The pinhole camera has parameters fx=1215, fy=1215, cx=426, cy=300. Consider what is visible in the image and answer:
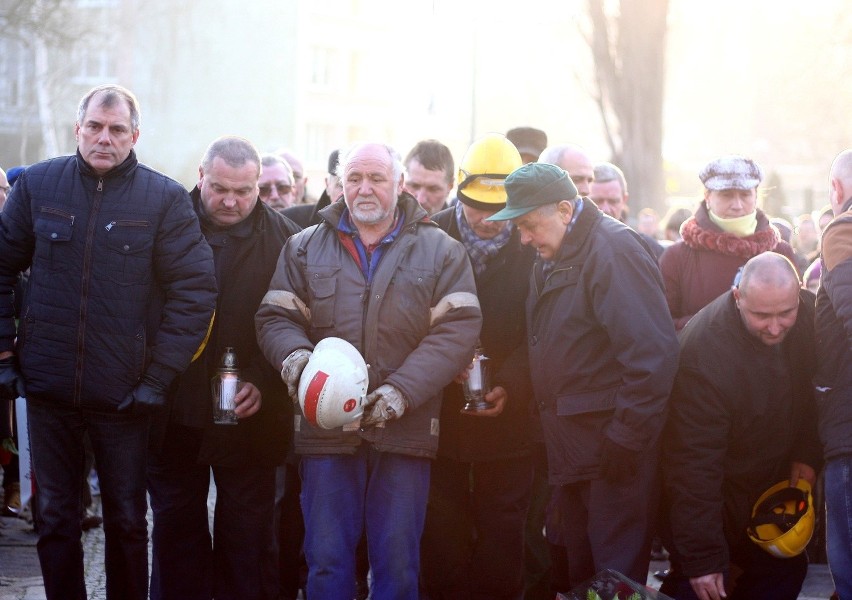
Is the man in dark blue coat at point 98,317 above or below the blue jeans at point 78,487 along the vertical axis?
above

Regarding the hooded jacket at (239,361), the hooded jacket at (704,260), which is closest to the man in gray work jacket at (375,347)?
the hooded jacket at (239,361)

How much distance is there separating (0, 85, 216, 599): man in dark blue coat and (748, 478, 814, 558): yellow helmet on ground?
8.67 feet

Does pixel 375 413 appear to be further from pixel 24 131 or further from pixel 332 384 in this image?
pixel 24 131

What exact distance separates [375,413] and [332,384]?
264 millimetres

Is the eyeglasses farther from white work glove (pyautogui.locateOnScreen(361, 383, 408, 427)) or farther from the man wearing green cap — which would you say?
white work glove (pyautogui.locateOnScreen(361, 383, 408, 427))

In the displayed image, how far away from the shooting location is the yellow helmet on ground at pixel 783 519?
530 centimetres

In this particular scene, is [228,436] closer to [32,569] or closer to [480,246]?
[480,246]

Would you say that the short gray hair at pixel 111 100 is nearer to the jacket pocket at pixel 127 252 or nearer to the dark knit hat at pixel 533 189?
the jacket pocket at pixel 127 252

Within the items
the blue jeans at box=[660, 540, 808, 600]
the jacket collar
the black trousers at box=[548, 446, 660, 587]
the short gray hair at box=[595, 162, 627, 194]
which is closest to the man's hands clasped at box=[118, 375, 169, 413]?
the jacket collar

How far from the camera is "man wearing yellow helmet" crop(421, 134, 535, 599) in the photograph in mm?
5938

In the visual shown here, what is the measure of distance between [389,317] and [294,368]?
0.50m

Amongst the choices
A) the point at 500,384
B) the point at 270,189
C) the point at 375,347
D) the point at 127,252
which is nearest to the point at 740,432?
the point at 500,384

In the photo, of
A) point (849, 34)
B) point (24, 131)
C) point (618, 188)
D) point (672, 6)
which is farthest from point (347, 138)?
point (618, 188)

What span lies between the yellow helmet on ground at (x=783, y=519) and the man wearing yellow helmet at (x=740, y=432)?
0.01 m
